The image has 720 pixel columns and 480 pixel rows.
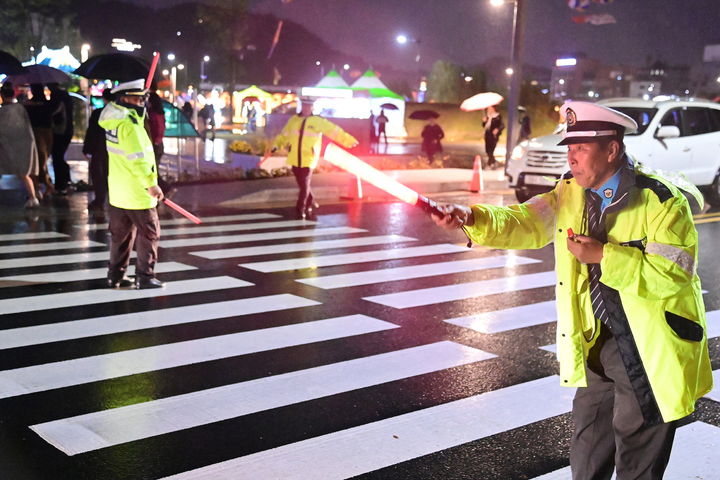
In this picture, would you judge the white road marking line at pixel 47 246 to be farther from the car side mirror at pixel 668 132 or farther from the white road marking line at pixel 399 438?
the car side mirror at pixel 668 132

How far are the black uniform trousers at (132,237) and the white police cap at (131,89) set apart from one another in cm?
107

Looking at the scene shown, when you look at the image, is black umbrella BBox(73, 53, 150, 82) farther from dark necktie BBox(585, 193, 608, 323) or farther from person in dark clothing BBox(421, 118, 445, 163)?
person in dark clothing BBox(421, 118, 445, 163)

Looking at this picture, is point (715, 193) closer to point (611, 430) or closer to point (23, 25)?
point (611, 430)

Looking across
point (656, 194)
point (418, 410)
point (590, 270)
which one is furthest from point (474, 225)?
point (418, 410)

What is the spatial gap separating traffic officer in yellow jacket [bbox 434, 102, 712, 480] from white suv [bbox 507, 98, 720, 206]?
12.0 metres

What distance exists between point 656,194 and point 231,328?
446 cm

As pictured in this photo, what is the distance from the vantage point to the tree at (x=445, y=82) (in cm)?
8134

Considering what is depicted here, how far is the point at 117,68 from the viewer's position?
406 inches

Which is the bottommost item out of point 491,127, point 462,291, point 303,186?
point 462,291

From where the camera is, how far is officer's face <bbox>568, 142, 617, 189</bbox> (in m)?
3.28

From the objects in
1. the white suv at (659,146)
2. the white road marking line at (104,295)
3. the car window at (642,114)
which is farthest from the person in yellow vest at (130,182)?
the car window at (642,114)

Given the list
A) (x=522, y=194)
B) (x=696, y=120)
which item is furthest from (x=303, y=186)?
(x=696, y=120)

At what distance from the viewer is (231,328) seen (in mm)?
6984

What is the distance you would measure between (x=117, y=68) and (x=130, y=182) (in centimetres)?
298
